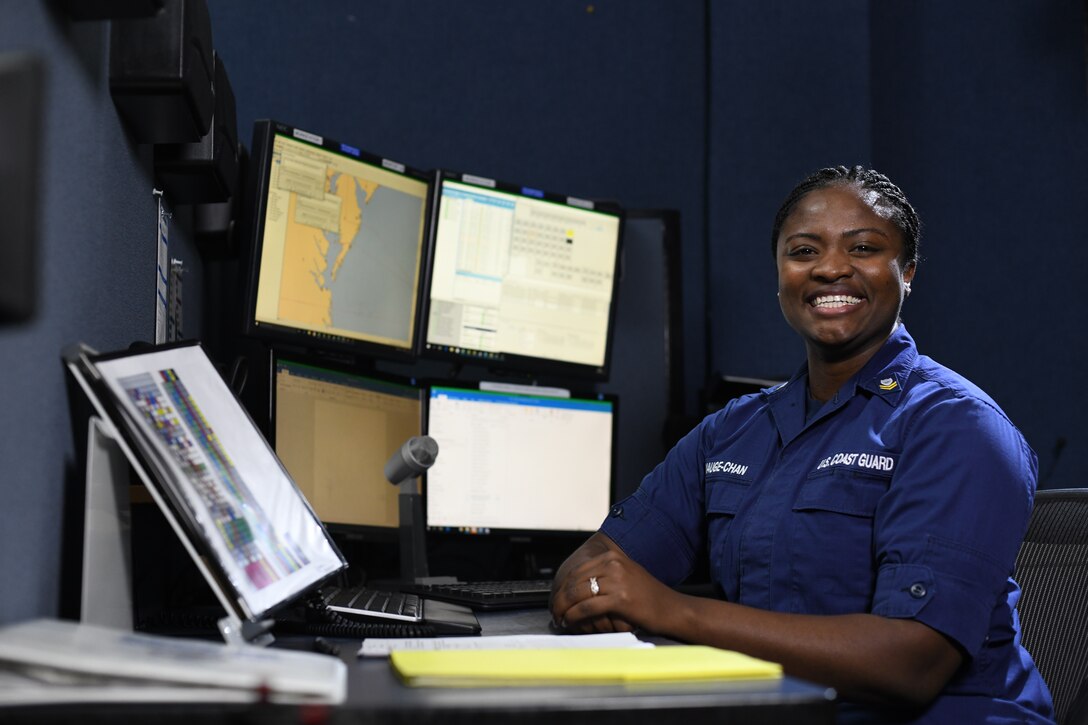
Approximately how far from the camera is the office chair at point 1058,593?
1.45 meters

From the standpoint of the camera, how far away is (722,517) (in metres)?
1.54

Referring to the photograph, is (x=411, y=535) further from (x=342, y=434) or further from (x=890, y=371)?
(x=890, y=371)

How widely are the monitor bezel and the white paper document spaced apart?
84cm

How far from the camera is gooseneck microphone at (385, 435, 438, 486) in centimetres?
175

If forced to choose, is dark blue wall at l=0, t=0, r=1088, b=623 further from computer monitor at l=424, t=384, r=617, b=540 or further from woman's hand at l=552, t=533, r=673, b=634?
woman's hand at l=552, t=533, r=673, b=634

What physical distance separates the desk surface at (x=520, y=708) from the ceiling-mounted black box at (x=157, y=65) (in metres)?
0.78

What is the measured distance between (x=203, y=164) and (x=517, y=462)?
898 mm

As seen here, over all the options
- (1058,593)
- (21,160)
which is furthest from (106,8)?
(1058,593)

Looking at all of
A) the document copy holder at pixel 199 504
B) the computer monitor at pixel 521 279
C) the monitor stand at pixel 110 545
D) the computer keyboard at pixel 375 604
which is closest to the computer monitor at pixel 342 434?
the computer monitor at pixel 521 279

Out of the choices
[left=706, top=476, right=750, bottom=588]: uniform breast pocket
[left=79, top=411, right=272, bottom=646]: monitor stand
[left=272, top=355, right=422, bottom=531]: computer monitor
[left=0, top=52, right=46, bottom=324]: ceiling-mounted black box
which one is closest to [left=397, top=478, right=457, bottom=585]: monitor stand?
[left=272, top=355, right=422, bottom=531]: computer monitor

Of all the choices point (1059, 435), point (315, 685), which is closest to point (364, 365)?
point (315, 685)

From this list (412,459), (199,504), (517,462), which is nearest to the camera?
(199,504)

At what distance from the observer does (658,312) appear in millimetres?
2490

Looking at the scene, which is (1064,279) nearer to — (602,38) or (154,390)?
(602,38)
